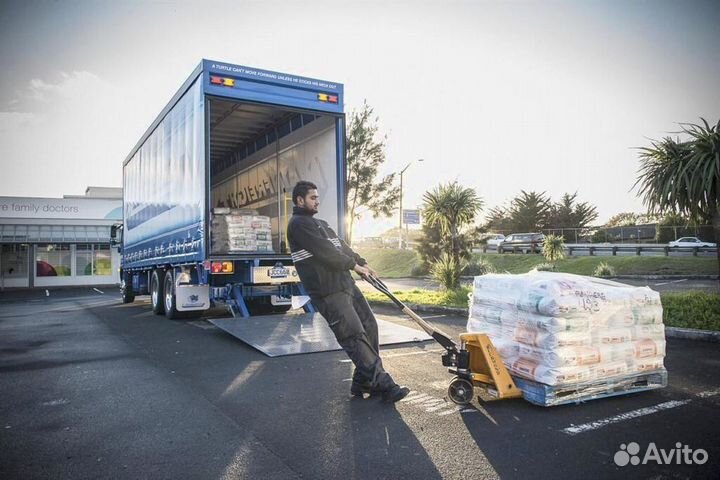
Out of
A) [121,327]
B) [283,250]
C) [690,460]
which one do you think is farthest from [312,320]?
[690,460]

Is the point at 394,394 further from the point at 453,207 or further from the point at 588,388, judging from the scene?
the point at 453,207

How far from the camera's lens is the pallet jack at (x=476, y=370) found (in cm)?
418

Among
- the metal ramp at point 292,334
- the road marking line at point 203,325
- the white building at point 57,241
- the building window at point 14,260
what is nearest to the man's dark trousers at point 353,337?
the metal ramp at point 292,334

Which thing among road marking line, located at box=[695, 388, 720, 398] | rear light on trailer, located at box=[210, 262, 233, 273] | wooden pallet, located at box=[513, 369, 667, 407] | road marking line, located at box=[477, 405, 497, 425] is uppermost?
rear light on trailer, located at box=[210, 262, 233, 273]

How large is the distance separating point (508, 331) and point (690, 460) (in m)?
1.66

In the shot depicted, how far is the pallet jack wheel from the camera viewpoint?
4.28m

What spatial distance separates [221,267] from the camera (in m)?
8.58

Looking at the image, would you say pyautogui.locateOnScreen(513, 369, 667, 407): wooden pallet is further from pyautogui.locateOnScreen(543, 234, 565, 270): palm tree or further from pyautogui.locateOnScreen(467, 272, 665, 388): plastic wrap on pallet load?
pyautogui.locateOnScreen(543, 234, 565, 270): palm tree

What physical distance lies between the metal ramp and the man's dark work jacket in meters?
2.31

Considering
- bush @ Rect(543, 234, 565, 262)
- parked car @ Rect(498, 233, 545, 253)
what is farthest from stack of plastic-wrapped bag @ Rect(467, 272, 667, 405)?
parked car @ Rect(498, 233, 545, 253)

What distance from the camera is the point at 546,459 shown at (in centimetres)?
318

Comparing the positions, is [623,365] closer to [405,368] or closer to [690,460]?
[690,460]

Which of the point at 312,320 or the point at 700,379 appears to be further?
the point at 312,320

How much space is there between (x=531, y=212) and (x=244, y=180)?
127 ft
